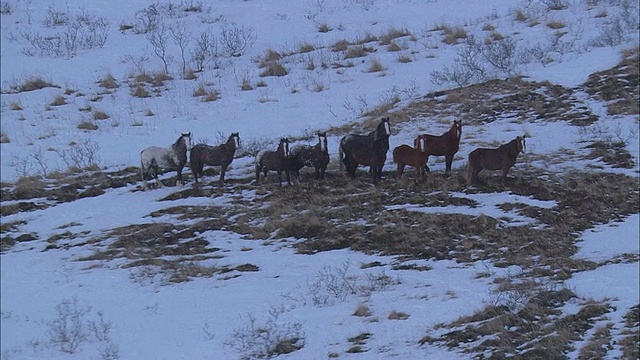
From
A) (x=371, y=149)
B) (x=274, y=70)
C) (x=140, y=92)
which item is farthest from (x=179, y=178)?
(x=274, y=70)

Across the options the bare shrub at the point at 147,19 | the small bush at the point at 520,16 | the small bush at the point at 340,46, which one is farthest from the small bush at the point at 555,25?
the bare shrub at the point at 147,19

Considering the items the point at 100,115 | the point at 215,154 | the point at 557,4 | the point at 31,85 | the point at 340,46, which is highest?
the point at 557,4

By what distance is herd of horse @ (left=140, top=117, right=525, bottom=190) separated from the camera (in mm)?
14648

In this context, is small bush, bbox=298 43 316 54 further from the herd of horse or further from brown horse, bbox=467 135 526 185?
brown horse, bbox=467 135 526 185

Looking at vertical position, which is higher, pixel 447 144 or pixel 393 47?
pixel 393 47

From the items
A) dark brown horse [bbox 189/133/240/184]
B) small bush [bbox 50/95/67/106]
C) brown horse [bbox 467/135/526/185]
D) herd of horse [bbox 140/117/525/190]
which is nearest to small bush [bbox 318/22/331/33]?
small bush [bbox 50/95/67/106]

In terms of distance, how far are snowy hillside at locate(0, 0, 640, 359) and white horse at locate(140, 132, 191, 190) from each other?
0.44 meters

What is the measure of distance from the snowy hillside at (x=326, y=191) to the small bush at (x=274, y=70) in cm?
24

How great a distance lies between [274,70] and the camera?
24.0 meters

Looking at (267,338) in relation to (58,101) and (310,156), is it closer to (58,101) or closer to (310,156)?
(310,156)

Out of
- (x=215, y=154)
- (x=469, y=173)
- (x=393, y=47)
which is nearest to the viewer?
(x=469, y=173)

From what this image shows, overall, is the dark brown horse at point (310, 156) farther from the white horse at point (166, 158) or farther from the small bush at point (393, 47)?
the small bush at point (393, 47)

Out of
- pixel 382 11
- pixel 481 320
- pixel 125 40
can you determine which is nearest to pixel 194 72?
pixel 125 40

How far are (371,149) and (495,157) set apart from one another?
7.66ft
